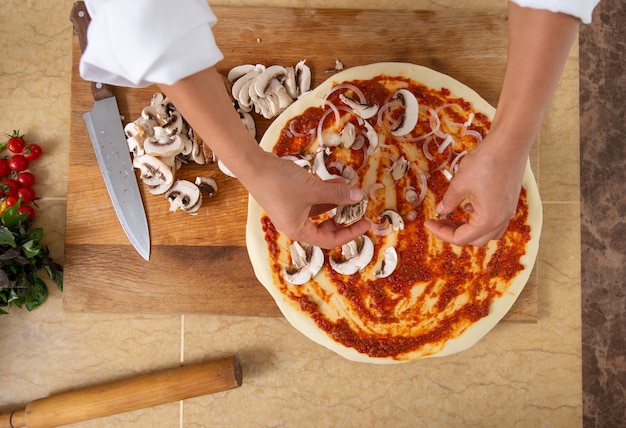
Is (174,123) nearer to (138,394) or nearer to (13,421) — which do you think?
(138,394)

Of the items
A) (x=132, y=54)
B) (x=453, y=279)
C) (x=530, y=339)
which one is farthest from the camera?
(x=530, y=339)

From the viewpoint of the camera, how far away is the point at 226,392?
8.31 ft

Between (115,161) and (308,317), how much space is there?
110cm

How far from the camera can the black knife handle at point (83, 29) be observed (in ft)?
7.54

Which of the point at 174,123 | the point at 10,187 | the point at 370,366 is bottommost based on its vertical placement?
the point at 370,366

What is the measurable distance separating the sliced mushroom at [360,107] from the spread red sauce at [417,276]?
0.05 metres

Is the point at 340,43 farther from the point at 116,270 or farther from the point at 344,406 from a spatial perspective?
the point at 344,406

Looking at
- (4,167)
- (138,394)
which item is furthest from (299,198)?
(4,167)

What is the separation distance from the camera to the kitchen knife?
2.36 meters

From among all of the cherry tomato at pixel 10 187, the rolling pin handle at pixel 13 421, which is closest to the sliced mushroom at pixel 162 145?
the cherry tomato at pixel 10 187

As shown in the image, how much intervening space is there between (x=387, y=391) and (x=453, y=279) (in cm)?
63

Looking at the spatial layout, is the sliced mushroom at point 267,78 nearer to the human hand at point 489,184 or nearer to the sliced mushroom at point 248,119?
the sliced mushroom at point 248,119

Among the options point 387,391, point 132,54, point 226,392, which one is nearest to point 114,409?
point 226,392

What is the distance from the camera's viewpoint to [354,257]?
91.2 inches
